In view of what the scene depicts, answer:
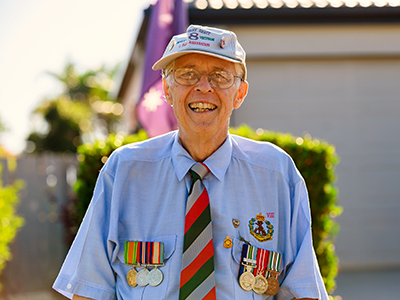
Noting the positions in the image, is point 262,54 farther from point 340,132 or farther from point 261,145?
point 261,145

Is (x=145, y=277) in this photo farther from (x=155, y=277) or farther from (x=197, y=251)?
(x=197, y=251)

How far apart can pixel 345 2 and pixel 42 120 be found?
11.8 metres

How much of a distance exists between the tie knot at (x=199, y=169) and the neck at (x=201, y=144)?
97 mm

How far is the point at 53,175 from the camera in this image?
608 centimetres

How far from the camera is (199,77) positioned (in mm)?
2080

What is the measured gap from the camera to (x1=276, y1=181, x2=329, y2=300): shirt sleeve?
6.48 feet

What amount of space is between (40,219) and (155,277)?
4.58 m

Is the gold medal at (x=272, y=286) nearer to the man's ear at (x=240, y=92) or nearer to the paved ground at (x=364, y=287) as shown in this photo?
the man's ear at (x=240, y=92)

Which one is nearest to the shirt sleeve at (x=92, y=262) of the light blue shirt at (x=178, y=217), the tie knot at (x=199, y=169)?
the light blue shirt at (x=178, y=217)

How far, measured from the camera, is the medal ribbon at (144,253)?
6.41 ft

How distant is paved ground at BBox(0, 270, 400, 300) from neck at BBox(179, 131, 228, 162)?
350 cm

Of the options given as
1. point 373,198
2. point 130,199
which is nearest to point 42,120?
point 373,198

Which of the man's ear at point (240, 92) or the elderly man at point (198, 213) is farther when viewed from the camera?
the man's ear at point (240, 92)

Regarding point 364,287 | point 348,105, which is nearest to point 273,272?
point 364,287
